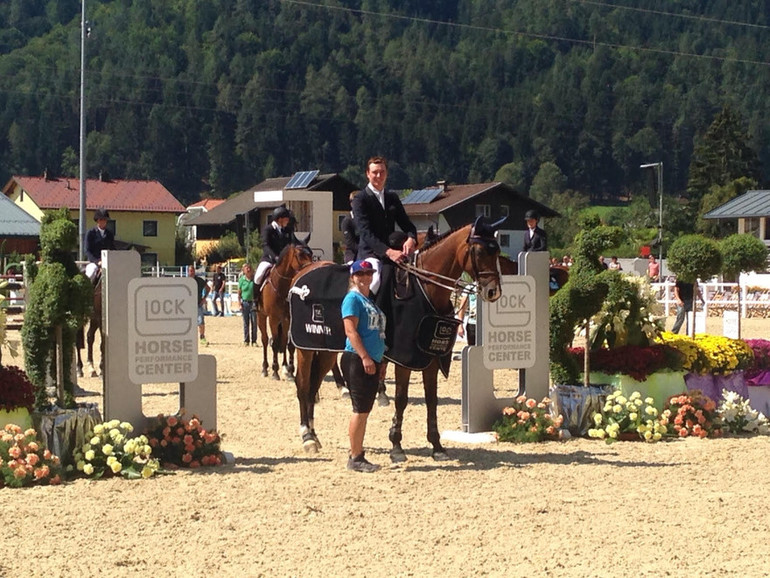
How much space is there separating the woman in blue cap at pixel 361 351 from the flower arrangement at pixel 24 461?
241 centimetres

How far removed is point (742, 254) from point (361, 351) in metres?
6.77

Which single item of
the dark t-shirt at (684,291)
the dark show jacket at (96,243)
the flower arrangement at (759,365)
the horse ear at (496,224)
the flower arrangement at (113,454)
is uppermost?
the dark show jacket at (96,243)

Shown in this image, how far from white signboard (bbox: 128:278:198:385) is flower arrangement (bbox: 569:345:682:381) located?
4.11 metres

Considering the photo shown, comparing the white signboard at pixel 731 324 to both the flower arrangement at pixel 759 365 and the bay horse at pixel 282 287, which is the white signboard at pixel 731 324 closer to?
the flower arrangement at pixel 759 365

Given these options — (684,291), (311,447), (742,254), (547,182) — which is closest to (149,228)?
(547,182)

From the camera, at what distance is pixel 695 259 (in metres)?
12.8

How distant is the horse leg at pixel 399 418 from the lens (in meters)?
10.2

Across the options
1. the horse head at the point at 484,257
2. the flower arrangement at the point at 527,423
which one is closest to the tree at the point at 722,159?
the flower arrangement at the point at 527,423

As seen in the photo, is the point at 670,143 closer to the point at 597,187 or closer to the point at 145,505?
the point at 597,187

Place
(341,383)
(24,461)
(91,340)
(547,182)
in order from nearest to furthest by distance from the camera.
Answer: (24,461) < (341,383) < (91,340) < (547,182)

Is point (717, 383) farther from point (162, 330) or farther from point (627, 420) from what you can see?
point (162, 330)

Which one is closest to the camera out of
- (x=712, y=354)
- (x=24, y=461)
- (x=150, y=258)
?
(x=24, y=461)

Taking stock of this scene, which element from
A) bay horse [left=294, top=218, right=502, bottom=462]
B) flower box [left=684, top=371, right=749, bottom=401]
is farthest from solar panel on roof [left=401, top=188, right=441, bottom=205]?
bay horse [left=294, top=218, right=502, bottom=462]

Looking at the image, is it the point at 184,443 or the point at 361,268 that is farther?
the point at 184,443
